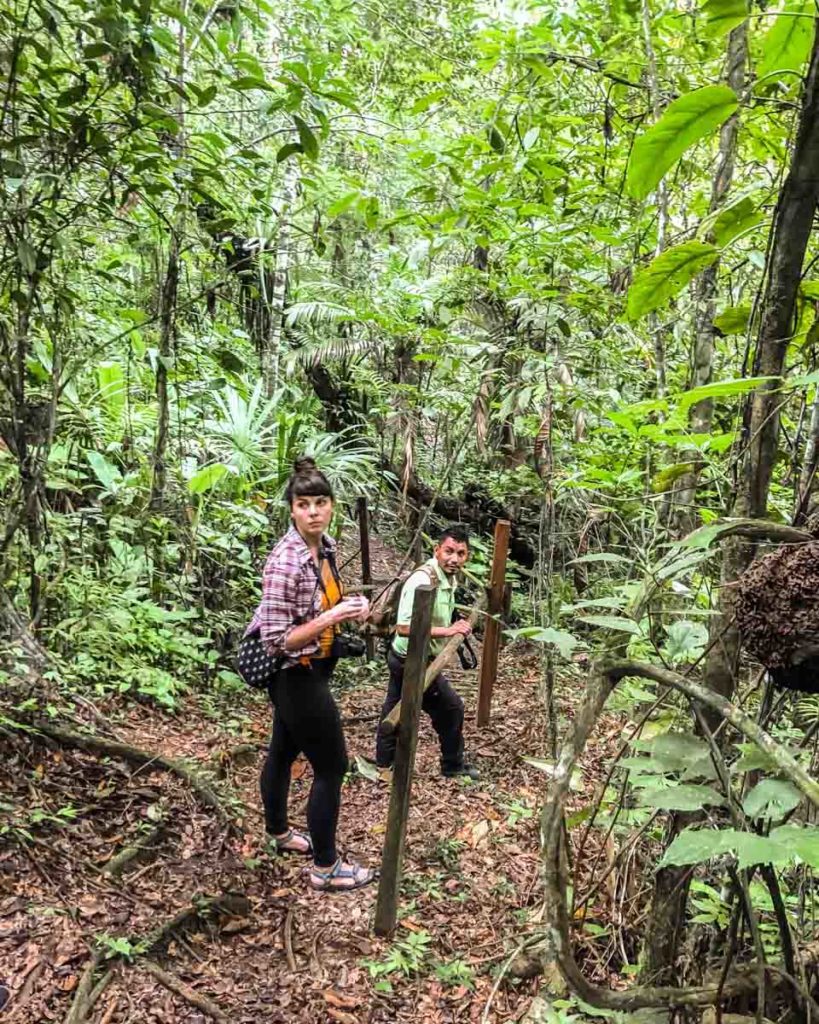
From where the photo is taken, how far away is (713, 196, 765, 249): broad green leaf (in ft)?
5.09

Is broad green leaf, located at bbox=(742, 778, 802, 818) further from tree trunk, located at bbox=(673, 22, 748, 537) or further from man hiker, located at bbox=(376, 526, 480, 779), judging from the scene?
man hiker, located at bbox=(376, 526, 480, 779)

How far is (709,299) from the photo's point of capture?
2.79 m

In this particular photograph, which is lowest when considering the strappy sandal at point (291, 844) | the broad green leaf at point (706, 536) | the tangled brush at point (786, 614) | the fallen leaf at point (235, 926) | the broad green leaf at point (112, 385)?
the fallen leaf at point (235, 926)

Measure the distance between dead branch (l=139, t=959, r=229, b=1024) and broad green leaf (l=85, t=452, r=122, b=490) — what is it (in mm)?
3339

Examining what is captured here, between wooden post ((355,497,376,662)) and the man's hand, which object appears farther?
wooden post ((355,497,376,662))

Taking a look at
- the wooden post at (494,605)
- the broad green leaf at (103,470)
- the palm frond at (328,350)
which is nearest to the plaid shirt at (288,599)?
the wooden post at (494,605)

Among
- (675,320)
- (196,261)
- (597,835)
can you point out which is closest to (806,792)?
(597,835)

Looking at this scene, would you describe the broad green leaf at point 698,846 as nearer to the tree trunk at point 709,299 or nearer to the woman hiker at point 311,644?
the tree trunk at point 709,299

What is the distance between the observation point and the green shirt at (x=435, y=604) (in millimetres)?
4059

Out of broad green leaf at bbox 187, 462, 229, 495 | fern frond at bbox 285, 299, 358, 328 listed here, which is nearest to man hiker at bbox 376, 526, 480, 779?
broad green leaf at bbox 187, 462, 229, 495

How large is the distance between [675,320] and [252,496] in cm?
377

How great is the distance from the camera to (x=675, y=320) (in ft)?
11.8

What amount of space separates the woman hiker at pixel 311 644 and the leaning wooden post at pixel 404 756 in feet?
0.91

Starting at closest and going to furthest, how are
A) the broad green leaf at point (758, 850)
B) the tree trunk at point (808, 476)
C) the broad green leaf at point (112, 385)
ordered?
1. the broad green leaf at point (758, 850)
2. the tree trunk at point (808, 476)
3. the broad green leaf at point (112, 385)
